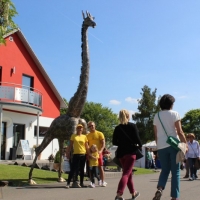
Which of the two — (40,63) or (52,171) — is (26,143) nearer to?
(40,63)

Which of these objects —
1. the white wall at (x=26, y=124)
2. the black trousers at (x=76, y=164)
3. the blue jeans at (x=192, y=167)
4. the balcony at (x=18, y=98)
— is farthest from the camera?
the white wall at (x=26, y=124)

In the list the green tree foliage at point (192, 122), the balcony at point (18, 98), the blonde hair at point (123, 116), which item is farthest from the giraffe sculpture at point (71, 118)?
the green tree foliage at point (192, 122)

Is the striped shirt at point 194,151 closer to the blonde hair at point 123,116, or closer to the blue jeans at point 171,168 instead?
the blonde hair at point 123,116

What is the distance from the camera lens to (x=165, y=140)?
6156mm

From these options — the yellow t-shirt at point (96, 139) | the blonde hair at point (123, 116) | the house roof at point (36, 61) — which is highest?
the house roof at point (36, 61)

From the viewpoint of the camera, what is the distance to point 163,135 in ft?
20.4

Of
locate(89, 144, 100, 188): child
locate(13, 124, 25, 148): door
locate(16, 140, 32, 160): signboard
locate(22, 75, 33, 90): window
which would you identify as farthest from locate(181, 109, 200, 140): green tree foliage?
locate(89, 144, 100, 188): child

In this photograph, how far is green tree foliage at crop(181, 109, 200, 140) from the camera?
79.6m

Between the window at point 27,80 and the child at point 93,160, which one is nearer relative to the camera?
the child at point 93,160

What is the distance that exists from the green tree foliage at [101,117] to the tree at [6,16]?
211ft

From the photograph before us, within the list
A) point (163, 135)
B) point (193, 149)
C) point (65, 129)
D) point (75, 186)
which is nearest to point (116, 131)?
point (163, 135)

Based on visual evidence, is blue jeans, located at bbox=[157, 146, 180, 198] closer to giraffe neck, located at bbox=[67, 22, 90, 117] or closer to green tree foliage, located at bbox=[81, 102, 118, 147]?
giraffe neck, located at bbox=[67, 22, 90, 117]

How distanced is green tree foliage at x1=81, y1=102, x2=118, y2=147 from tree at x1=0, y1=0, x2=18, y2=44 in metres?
64.2

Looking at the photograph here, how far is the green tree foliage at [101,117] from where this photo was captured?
75438 millimetres
